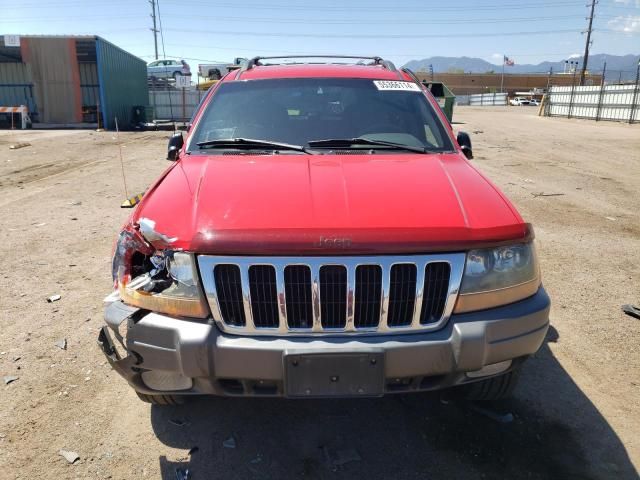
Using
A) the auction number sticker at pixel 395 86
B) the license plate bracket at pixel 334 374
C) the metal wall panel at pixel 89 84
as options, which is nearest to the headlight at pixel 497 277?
the license plate bracket at pixel 334 374

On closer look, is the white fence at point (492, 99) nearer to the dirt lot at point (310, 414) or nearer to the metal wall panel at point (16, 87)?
the metal wall panel at point (16, 87)

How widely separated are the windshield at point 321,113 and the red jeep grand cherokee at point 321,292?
942 mm

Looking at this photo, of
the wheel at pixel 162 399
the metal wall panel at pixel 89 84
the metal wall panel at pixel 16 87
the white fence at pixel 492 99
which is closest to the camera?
the wheel at pixel 162 399

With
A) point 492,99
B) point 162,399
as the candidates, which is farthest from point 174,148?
point 492,99

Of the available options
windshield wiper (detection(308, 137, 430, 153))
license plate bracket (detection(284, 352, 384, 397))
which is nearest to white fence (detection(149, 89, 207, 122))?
windshield wiper (detection(308, 137, 430, 153))

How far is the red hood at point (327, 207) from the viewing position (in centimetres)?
221

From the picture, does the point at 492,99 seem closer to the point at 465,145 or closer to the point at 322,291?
the point at 465,145

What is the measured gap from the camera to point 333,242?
2186 mm

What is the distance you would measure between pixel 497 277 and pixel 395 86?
6.95 feet

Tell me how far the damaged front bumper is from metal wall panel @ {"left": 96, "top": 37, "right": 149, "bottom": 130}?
2410 centimetres

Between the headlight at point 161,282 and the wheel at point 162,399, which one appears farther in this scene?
the wheel at point 162,399

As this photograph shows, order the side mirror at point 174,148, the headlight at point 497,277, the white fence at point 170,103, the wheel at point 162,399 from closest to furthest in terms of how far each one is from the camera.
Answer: the headlight at point 497,277
the wheel at point 162,399
the side mirror at point 174,148
the white fence at point 170,103

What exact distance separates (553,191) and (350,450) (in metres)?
8.12

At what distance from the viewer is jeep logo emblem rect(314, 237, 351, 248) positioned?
7.15 ft
